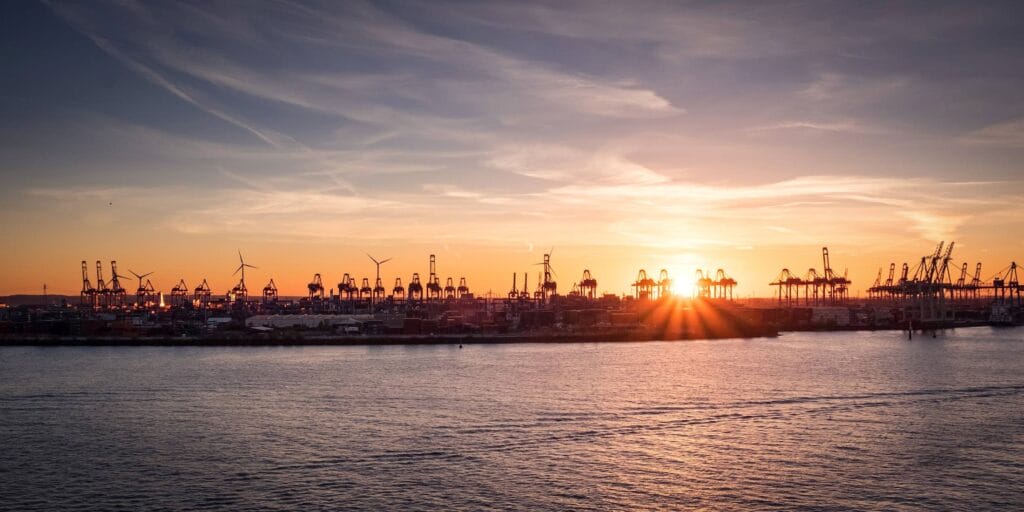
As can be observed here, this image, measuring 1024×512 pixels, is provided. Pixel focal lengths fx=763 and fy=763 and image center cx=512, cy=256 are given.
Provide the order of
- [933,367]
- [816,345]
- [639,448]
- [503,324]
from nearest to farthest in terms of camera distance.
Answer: [639,448], [933,367], [816,345], [503,324]

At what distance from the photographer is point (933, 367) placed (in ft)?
214

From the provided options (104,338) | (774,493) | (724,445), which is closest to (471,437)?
(724,445)

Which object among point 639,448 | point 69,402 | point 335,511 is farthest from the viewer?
point 69,402

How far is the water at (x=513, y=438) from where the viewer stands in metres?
25.0

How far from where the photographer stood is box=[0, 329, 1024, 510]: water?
25016 mm

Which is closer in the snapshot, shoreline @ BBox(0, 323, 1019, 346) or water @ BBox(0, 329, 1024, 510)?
water @ BBox(0, 329, 1024, 510)

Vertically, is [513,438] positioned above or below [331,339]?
below

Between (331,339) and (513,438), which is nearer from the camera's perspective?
(513,438)

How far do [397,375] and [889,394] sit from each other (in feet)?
113

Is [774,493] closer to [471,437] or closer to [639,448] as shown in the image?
[639,448]

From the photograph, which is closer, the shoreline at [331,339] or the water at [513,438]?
the water at [513,438]

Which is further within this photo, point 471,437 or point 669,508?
point 471,437

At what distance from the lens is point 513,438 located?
33031 mm

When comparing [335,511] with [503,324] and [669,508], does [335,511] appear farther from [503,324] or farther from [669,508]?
[503,324]
